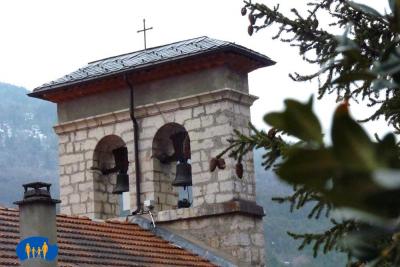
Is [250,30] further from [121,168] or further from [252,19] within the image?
[121,168]

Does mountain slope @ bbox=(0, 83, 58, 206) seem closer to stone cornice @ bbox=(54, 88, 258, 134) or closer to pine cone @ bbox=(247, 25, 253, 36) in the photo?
stone cornice @ bbox=(54, 88, 258, 134)

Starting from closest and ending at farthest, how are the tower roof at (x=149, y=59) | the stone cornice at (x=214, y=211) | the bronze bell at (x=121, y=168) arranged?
1. the stone cornice at (x=214, y=211)
2. the tower roof at (x=149, y=59)
3. the bronze bell at (x=121, y=168)

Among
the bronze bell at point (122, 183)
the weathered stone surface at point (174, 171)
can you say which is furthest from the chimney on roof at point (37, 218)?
the bronze bell at point (122, 183)

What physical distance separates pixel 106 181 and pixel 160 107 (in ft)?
4.29

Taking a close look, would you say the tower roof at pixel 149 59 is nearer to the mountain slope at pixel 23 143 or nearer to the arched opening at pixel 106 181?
the arched opening at pixel 106 181

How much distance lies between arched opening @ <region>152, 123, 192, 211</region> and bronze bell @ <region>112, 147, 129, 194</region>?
1.64ft

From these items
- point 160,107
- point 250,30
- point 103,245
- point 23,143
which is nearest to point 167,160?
point 160,107

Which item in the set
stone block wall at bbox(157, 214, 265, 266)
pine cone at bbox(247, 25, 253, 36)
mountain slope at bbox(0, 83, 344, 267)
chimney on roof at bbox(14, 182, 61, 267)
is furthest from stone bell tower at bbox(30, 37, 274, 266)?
mountain slope at bbox(0, 83, 344, 267)

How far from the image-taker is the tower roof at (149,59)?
38.1 feet

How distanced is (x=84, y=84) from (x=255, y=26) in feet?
27.3

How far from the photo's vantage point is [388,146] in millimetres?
749

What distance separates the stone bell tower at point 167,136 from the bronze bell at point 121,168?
2cm

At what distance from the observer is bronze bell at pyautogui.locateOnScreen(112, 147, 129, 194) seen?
12.0 metres

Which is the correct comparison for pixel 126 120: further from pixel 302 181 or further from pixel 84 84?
pixel 302 181
